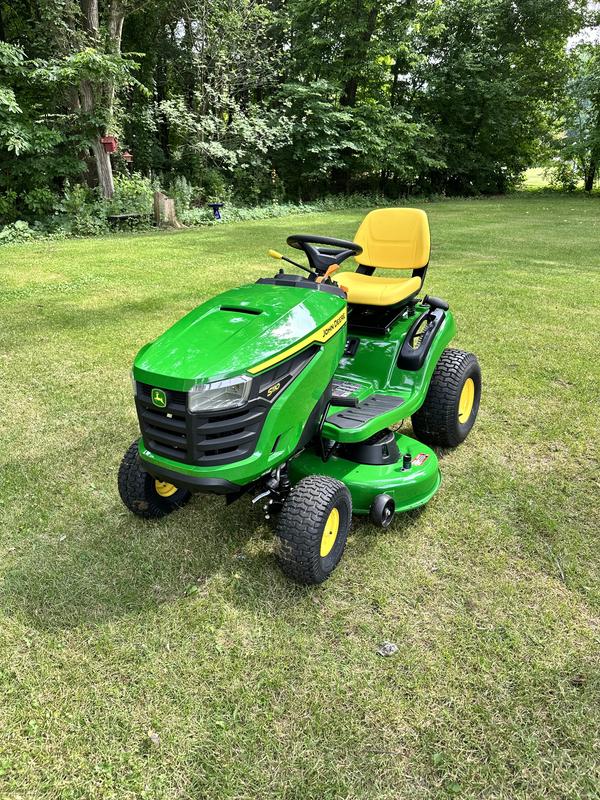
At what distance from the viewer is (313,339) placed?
2.23 m

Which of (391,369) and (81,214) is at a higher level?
(391,369)

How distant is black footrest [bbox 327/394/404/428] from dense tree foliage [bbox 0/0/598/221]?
1088 cm

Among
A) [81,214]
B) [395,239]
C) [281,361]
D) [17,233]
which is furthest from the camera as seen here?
[81,214]

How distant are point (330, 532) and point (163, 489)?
0.85 m

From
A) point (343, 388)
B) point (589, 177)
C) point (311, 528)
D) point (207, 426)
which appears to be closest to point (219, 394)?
point (207, 426)

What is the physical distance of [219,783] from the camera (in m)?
1.55

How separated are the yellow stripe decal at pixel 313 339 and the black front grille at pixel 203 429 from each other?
123mm

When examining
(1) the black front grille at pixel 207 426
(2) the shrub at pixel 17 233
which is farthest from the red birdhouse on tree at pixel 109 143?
(1) the black front grille at pixel 207 426

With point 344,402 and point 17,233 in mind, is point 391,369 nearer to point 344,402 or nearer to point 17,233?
point 344,402

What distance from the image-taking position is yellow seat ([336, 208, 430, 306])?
3109 mm

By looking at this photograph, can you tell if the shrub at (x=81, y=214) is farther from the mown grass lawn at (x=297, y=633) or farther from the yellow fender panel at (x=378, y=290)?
the yellow fender panel at (x=378, y=290)

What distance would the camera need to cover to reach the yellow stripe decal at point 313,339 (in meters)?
2.01

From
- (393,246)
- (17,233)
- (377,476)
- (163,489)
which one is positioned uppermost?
(393,246)

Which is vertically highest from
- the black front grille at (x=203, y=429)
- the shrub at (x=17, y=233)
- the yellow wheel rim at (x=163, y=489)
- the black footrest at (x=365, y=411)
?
the black front grille at (x=203, y=429)
